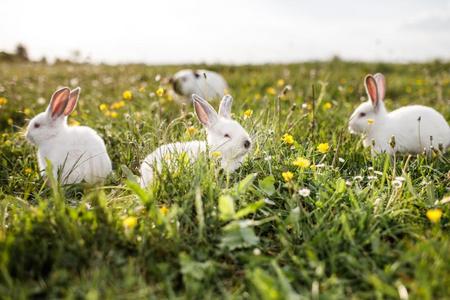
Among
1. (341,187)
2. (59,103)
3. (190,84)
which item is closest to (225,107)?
(341,187)

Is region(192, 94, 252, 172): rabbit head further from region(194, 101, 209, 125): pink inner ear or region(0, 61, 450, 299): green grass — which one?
region(0, 61, 450, 299): green grass

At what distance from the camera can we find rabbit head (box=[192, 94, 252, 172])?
312 centimetres

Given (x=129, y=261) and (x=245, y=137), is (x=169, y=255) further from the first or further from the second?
(x=245, y=137)

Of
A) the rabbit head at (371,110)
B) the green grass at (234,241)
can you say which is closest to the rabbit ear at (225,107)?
the green grass at (234,241)

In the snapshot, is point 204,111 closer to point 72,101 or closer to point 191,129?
point 191,129

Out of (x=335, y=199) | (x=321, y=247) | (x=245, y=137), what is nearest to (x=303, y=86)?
(x=245, y=137)

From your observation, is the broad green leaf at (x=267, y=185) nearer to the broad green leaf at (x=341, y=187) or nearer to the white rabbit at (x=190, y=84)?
the broad green leaf at (x=341, y=187)

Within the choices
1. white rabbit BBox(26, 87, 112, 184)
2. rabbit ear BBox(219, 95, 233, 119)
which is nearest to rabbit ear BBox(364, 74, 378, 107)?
rabbit ear BBox(219, 95, 233, 119)

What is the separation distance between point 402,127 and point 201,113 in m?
1.79

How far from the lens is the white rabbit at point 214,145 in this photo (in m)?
3.03

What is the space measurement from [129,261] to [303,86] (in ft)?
19.9

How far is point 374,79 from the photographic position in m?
4.06

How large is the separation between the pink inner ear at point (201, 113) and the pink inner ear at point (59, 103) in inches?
40.3

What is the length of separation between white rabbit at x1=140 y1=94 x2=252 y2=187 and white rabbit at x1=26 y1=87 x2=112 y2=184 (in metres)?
0.50
